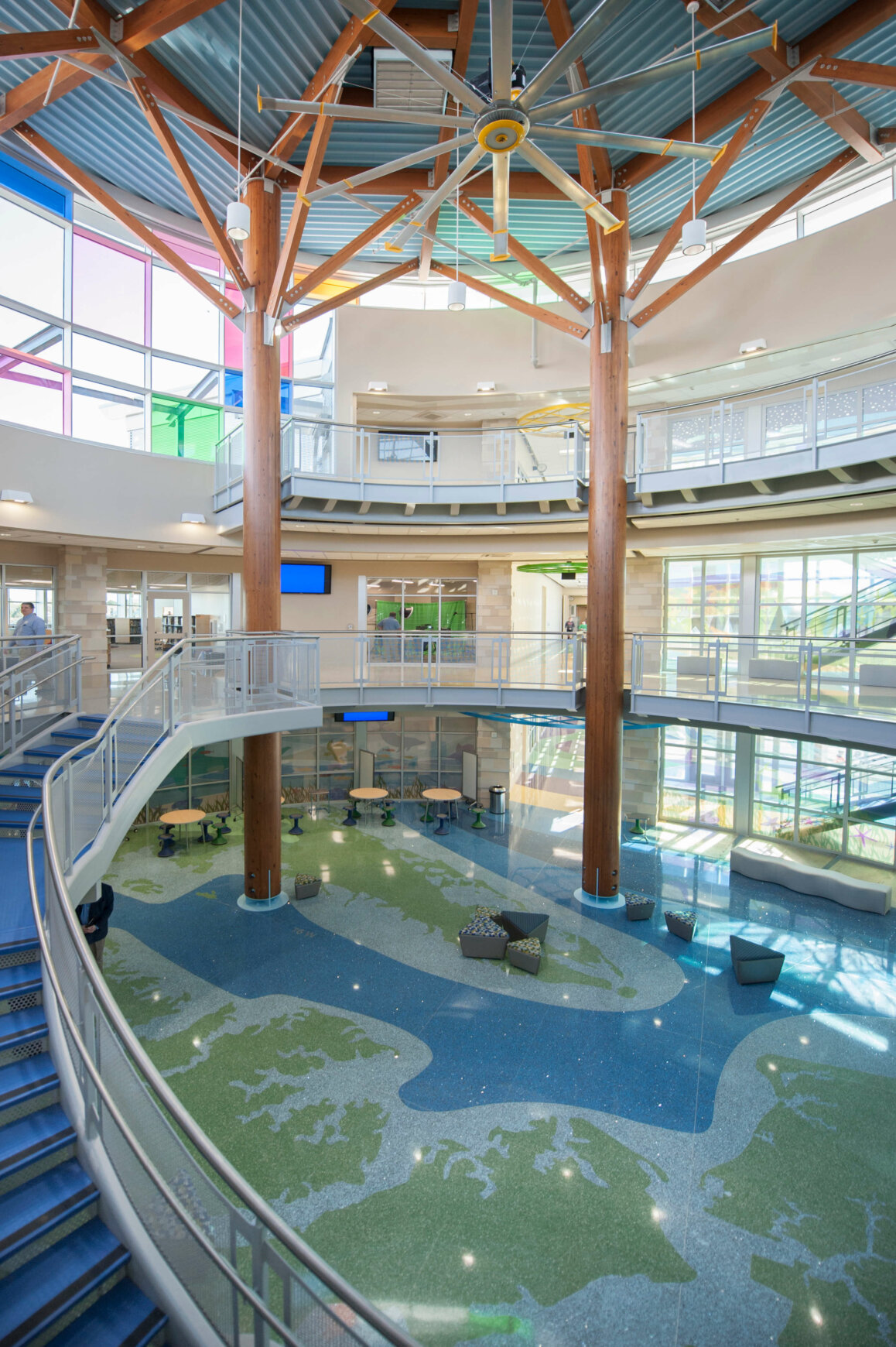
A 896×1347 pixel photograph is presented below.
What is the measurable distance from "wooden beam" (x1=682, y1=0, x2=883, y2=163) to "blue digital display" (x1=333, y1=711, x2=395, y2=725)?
1356 cm

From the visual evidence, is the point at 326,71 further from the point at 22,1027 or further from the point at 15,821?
the point at 22,1027

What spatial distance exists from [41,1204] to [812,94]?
583 inches

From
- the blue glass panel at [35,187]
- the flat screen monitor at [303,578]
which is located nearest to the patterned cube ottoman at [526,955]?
the flat screen monitor at [303,578]

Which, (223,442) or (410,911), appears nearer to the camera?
(410,911)

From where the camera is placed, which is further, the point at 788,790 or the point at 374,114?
the point at 788,790

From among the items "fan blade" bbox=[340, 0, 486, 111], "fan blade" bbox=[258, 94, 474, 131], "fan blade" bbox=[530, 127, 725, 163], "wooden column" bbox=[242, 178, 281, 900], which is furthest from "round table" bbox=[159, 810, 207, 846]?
"fan blade" bbox=[530, 127, 725, 163]

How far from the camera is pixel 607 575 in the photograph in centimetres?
1191

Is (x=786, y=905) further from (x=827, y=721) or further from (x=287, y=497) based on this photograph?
(x=287, y=497)

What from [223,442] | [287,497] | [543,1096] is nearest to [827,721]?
[543,1096]

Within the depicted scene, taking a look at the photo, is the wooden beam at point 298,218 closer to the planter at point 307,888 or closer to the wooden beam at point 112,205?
the wooden beam at point 112,205

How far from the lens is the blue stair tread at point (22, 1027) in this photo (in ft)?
14.3

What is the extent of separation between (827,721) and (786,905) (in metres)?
5.17

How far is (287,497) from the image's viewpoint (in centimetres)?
1288

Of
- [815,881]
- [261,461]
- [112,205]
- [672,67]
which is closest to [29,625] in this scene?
[261,461]
